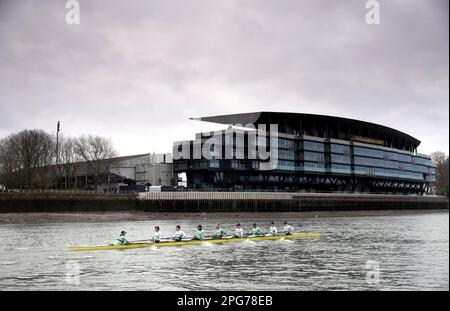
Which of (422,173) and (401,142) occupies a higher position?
(401,142)

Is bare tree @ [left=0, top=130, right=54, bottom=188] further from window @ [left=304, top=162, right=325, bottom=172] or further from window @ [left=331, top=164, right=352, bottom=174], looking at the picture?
window @ [left=331, top=164, right=352, bottom=174]

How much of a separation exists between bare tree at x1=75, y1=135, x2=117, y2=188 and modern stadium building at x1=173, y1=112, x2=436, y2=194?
1838 centimetres

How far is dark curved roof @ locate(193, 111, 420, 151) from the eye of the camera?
136 m

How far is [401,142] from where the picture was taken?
189 m

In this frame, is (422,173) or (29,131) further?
(422,173)

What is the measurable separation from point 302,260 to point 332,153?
378 feet

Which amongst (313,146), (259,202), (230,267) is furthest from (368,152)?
(230,267)

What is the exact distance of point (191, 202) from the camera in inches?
4104

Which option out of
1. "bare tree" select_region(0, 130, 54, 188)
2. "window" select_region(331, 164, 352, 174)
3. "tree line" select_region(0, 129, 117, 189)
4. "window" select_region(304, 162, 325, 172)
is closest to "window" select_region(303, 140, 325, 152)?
"window" select_region(304, 162, 325, 172)

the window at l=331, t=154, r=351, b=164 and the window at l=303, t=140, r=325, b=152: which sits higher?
the window at l=303, t=140, r=325, b=152

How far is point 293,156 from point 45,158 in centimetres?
6988

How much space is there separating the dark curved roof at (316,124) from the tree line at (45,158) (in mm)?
35393
